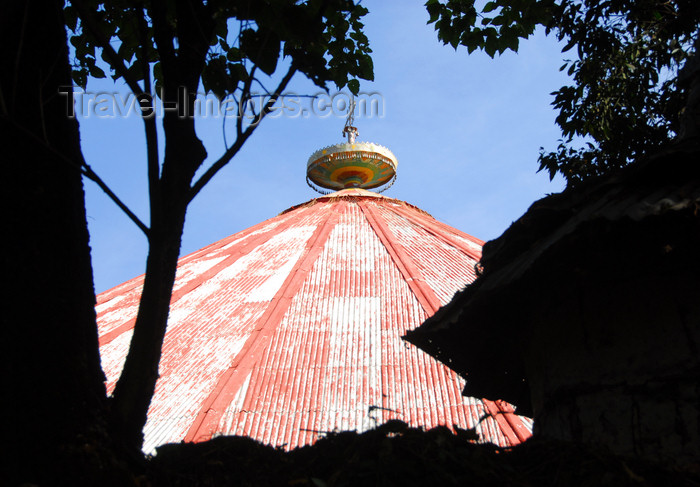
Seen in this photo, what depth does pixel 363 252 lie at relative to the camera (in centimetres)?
870

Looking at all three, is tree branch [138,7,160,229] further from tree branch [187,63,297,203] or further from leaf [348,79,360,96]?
leaf [348,79,360,96]

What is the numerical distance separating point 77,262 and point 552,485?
4.98ft

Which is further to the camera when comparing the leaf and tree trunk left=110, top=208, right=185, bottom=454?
the leaf

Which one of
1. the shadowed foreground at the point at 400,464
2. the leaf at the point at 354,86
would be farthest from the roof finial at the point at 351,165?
the shadowed foreground at the point at 400,464

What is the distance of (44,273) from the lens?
5.25ft

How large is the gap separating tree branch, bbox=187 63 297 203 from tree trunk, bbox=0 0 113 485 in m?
0.37

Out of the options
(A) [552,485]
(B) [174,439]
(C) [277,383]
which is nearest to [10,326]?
(A) [552,485]

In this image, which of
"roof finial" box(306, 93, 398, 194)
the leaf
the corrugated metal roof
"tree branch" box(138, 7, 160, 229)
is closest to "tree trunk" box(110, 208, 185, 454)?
"tree branch" box(138, 7, 160, 229)

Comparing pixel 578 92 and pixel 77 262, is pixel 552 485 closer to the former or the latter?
pixel 77 262

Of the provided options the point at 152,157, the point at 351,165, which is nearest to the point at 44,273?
the point at 152,157

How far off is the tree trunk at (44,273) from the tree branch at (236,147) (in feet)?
1.23

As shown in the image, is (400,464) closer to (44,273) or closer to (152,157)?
(44,273)

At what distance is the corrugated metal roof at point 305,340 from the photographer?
4559 mm

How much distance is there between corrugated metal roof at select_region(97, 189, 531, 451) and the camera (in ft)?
15.0
